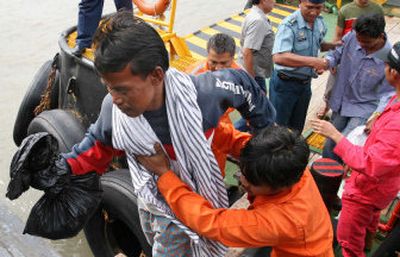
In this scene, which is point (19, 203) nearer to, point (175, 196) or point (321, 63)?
point (175, 196)

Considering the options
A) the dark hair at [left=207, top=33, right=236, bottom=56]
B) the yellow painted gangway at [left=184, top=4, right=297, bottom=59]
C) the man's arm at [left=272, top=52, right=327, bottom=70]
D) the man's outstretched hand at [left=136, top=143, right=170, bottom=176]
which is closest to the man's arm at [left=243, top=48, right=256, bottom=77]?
the man's arm at [left=272, top=52, right=327, bottom=70]

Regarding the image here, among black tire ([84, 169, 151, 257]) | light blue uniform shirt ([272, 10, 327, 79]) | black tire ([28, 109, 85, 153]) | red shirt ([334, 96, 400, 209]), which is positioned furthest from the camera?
light blue uniform shirt ([272, 10, 327, 79])

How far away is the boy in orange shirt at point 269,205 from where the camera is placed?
1.51 metres

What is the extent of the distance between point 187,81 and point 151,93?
0.61 feet

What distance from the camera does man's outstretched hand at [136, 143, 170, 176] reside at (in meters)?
1.64

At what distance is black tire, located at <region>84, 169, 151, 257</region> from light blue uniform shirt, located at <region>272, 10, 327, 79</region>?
1.62 m

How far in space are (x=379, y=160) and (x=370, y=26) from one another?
1183mm

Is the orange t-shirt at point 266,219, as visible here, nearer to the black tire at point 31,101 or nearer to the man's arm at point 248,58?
the man's arm at point 248,58

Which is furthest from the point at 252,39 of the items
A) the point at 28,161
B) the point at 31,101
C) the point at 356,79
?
the point at 28,161

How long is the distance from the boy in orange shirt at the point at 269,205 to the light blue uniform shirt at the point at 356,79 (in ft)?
5.74

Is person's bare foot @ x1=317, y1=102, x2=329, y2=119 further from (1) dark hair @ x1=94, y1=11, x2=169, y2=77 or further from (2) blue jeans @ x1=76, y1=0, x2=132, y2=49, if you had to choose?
(1) dark hair @ x1=94, y1=11, x2=169, y2=77

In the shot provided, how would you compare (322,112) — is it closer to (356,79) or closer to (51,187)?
(356,79)

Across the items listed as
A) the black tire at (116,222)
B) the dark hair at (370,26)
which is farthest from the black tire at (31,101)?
the dark hair at (370,26)

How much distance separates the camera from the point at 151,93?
1.53m
